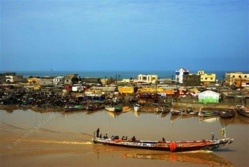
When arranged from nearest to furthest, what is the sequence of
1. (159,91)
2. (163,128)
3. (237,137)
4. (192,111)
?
(237,137)
(163,128)
(192,111)
(159,91)

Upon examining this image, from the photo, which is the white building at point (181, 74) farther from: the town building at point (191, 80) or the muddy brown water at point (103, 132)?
the muddy brown water at point (103, 132)

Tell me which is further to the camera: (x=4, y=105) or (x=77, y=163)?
(x=4, y=105)

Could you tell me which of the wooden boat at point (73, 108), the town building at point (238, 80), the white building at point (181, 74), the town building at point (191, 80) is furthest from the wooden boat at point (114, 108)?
the white building at point (181, 74)

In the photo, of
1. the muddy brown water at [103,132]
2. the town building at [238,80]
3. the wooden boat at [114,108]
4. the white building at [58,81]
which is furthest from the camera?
the white building at [58,81]

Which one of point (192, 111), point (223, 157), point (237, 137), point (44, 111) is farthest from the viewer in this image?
point (44, 111)

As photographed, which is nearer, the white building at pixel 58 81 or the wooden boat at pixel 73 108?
the wooden boat at pixel 73 108

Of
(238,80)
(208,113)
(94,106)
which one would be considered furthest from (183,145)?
(238,80)

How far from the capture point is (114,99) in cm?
2558

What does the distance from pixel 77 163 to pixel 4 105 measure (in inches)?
599

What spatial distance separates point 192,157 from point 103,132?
470 cm

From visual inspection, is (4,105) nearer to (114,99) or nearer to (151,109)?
(114,99)

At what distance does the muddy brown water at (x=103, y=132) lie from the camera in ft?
36.4

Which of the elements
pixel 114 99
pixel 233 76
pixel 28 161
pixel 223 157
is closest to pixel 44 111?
pixel 114 99

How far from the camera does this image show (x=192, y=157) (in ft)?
38.1
